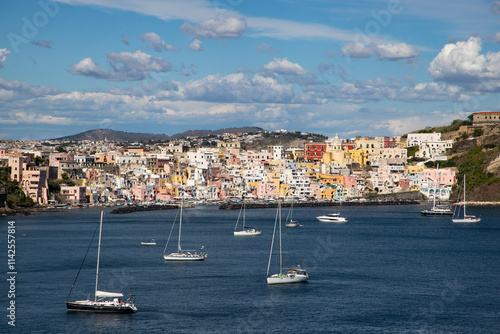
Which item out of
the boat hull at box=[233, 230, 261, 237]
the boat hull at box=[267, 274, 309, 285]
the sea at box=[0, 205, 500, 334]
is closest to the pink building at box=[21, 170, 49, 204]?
the sea at box=[0, 205, 500, 334]

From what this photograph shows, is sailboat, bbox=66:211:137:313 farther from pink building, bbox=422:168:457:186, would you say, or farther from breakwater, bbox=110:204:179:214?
pink building, bbox=422:168:457:186

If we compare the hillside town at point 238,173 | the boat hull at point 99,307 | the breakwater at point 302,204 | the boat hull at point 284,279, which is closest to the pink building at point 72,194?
the hillside town at point 238,173

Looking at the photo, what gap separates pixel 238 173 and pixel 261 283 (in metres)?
82.5

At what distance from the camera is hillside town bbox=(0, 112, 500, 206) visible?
3634 inches

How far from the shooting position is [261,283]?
30484 mm

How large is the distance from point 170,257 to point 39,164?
6424cm

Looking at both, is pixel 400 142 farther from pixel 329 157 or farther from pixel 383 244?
pixel 383 244

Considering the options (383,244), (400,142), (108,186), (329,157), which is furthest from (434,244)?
(400,142)

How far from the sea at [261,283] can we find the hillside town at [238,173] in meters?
39.1

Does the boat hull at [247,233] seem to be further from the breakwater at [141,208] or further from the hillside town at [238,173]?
the hillside town at [238,173]

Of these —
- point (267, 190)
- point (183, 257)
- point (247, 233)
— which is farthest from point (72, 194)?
point (183, 257)

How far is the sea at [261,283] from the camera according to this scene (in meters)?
23.9

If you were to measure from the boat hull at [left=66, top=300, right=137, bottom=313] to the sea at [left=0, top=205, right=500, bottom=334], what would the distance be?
0.22 m

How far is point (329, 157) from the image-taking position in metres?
121
